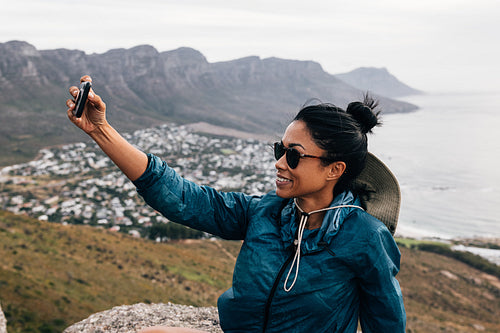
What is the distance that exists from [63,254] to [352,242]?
653 inches

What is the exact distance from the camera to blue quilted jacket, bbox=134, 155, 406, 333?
138 cm

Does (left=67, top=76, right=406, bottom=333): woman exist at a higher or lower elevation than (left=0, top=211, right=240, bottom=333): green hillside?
higher

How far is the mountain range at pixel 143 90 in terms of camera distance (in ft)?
253

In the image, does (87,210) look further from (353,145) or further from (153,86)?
(153,86)

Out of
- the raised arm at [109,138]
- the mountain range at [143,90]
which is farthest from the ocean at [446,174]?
the mountain range at [143,90]

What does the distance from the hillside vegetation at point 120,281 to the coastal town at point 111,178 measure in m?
6.20

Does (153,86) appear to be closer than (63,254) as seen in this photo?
No

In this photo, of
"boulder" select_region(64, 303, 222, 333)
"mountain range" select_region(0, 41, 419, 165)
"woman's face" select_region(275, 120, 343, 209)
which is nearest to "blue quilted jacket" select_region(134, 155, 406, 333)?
"woman's face" select_region(275, 120, 343, 209)

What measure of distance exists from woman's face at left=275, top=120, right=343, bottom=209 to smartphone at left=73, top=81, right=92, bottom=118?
72 centimetres

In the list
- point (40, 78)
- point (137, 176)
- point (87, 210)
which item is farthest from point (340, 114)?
point (40, 78)

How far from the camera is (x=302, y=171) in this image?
145 cm

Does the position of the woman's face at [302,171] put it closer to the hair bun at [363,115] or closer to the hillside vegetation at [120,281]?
the hair bun at [363,115]

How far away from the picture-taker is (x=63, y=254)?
1559 centimetres

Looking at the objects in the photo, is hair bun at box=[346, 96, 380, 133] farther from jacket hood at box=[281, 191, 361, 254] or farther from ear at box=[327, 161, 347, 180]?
jacket hood at box=[281, 191, 361, 254]
